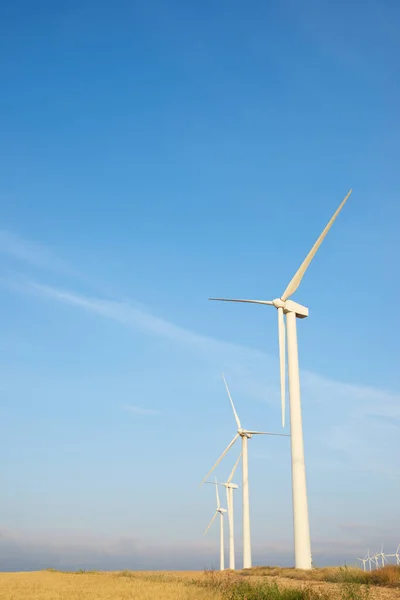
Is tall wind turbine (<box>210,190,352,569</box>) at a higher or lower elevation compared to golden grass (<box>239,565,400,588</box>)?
higher

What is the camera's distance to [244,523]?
72.4m

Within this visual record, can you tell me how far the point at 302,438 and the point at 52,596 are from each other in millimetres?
23152

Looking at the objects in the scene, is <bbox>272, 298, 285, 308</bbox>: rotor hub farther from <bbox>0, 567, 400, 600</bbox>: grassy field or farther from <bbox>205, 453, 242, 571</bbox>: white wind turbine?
<bbox>205, 453, 242, 571</bbox>: white wind turbine

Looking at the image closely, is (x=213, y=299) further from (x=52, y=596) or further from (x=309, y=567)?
(x=52, y=596)

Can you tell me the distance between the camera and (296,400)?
158 feet

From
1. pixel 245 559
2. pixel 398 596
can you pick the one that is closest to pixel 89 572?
pixel 245 559

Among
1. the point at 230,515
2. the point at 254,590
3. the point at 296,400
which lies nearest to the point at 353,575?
the point at 254,590

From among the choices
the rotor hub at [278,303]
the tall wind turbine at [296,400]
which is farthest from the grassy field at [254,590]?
the rotor hub at [278,303]

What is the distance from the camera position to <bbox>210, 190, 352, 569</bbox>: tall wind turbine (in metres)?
44.7

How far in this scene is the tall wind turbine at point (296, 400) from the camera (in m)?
44.7

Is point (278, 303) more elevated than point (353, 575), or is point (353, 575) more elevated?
point (278, 303)

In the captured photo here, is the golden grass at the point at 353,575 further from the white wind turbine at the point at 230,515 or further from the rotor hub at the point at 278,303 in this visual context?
the white wind turbine at the point at 230,515

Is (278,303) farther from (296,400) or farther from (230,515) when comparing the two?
(230,515)

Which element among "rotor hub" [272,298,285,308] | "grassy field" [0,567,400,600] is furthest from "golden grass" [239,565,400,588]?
"rotor hub" [272,298,285,308]
